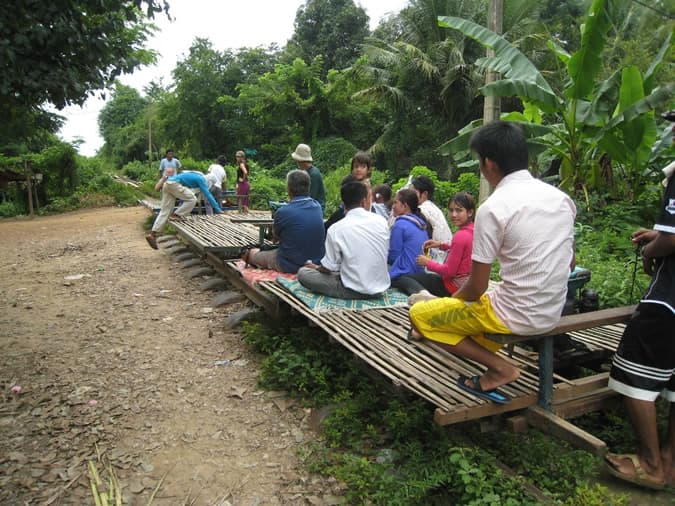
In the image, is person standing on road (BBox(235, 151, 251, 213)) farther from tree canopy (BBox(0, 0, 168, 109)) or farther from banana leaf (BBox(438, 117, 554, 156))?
tree canopy (BBox(0, 0, 168, 109))

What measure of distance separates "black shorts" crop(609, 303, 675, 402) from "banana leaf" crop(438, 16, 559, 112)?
499 cm

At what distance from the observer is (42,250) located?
10.6 meters

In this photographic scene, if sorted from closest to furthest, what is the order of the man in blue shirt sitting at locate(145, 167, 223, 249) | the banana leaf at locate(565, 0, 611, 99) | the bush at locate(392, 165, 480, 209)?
the banana leaf at locate(565, 0, 611, 99) → the man in blue shirt sitting at locate(145, 167, 223, 249) → the bush at locate(392, 165, 480, 209)

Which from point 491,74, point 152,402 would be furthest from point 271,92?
point 152,402

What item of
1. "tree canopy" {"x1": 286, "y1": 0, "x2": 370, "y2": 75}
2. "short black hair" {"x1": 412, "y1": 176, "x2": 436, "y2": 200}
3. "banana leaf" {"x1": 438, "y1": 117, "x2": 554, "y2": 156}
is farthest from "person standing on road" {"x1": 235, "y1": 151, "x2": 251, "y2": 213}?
"tree canopy" {"x1": 286, "y1": 0, "x2": 370, "y2": 75}

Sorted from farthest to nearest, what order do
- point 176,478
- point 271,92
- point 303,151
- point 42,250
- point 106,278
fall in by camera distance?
point 271,92
point 42,250
point 106,278
point 303,151
point 176,478

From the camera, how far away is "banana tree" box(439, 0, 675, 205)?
650 cm

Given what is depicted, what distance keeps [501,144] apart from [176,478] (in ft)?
8.54

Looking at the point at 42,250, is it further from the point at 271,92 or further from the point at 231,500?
the point at 271,92

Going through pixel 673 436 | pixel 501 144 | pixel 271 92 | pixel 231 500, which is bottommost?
pixel 231 500

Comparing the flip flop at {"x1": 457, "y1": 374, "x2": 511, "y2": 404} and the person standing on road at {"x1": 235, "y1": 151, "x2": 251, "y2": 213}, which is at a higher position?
the person standing on road at {"x1": 235, "y1": 151, "x2": 251, "y2": 213}

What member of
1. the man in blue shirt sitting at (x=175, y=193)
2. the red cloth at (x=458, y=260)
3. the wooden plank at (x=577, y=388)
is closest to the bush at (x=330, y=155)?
the man in blue shirt sitting at (x=175, y=193)

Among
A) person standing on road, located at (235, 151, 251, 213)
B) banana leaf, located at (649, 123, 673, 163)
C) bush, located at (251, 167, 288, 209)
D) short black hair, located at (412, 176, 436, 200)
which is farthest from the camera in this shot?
bush, located at (251, 167, 288, 209)

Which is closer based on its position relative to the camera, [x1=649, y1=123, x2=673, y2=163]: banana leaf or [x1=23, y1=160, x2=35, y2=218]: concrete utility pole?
[x1=649, y1=123, x2=673, y2=163]: banana leaf
